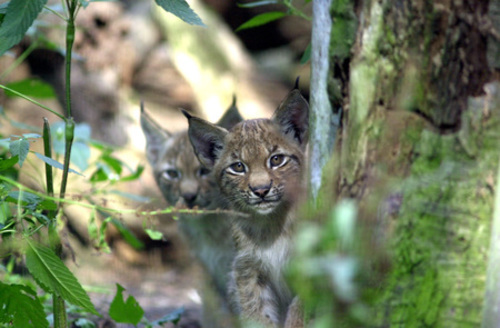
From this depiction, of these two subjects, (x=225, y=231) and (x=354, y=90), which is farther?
(x=225, y=231)

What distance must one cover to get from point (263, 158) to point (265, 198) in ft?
1.04

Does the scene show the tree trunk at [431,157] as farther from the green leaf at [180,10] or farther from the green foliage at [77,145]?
the green foliage at [77,145]

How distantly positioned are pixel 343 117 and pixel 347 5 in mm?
427

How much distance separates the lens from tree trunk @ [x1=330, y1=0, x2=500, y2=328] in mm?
1966

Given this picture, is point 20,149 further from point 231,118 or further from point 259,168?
point 231,118

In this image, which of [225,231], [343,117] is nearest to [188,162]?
[225,231]

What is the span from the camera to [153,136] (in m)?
5.89

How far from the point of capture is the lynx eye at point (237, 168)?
3999mm

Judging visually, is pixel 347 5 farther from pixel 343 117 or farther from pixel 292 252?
pixel 292 252

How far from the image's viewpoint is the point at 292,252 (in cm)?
366

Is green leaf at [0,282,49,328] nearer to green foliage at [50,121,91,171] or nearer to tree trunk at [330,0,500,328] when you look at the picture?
green foliage at [50,121,91,171]

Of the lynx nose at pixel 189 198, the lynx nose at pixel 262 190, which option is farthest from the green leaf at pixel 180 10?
the lynx nose at pixel 189 198

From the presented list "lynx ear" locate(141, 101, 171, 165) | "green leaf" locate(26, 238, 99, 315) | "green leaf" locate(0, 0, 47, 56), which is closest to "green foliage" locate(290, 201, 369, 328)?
"green leaf" locate(26, 238, 99, 315)

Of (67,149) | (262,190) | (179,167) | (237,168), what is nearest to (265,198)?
(262,190)
